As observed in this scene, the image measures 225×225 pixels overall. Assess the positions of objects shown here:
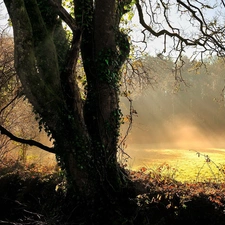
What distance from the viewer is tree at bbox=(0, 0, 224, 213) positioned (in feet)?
14.8

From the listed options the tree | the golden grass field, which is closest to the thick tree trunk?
the tree

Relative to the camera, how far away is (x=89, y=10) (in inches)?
220

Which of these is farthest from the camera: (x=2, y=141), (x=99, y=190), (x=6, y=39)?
(x=2, y=141)

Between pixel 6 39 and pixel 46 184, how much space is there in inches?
229

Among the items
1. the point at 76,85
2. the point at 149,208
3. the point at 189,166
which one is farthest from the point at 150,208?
the point at 189,166

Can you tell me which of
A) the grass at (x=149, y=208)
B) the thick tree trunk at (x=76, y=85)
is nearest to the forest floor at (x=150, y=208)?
the grass at (x=149, y=208)

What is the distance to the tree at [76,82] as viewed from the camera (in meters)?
4.50

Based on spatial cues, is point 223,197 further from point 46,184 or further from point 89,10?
point 89,10

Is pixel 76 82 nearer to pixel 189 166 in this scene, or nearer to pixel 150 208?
pixel 150 208

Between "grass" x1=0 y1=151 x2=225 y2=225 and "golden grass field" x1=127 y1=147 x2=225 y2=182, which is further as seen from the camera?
"golden grass field" x1=127 y1=147 x2=225 y2=182

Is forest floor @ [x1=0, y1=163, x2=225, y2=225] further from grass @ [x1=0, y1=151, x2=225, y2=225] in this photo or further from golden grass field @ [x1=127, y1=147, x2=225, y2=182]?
golden grass field @ [x1=127, y1=147, x2=225, y2=182]

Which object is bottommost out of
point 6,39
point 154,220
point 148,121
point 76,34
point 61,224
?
point 61,224

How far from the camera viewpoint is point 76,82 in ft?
16.9

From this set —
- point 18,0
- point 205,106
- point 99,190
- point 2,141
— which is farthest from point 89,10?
point 205,106
